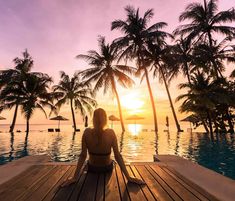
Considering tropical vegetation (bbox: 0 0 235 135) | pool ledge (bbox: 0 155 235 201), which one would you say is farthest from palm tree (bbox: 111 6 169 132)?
pool ledge (bbox: 0 155 235 201)

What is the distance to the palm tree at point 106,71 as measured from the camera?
84.5 feet

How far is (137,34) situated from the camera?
2383cm

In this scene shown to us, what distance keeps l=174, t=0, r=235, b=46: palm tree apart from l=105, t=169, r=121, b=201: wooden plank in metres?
24.2

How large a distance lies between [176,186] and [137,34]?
22746 mm

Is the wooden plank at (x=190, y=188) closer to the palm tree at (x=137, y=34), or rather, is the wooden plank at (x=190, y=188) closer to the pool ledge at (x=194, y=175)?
the pool ledge at (x=194, y=175)

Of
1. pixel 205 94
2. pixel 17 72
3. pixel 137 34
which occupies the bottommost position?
pixel 205 94

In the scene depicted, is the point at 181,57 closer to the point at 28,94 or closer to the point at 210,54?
the point at 210,54

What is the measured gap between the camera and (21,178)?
3.78 meters

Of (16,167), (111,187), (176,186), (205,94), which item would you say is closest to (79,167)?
(111,187)

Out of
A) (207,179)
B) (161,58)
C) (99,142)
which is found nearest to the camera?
(99,142)

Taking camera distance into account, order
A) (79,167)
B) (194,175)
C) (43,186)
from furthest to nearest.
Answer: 1. (194,175)
2. (79,167)
3. (43,186)

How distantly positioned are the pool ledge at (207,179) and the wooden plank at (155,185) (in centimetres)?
68

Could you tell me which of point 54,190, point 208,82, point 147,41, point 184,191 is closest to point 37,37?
point 54,190

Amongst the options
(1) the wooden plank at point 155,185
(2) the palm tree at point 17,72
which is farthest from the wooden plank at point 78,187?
(2) the palm tree at point 17,72
